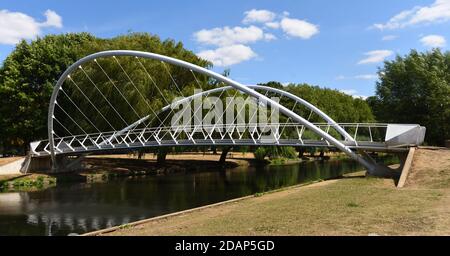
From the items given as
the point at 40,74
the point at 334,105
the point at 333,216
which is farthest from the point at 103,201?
the point at 334,105

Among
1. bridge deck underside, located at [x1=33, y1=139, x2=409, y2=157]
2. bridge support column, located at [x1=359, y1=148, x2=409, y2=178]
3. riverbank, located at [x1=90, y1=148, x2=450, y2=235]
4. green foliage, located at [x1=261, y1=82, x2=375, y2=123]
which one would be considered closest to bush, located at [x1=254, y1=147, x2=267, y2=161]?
green foliage, located at [x1=261, y1=82, x2=375, y2=123]

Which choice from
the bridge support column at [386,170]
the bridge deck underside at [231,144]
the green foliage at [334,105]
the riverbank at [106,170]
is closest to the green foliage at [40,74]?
the bridge deck underside at [231,144]

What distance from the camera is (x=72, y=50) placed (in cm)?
5075

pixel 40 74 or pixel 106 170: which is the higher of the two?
pixel 40 74

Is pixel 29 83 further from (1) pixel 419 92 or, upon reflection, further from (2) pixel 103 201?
(1) pixel 419 92

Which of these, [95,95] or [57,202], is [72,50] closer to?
[95,95]

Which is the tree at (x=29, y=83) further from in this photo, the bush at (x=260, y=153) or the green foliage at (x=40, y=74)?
the bush at (x=260, y=153)

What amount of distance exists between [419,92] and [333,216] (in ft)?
134

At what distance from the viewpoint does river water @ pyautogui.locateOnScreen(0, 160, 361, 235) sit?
68.6ft

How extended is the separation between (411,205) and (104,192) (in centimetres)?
2334

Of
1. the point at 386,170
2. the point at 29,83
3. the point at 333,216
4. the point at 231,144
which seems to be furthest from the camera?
the point at 29,83

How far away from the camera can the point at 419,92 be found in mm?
49656

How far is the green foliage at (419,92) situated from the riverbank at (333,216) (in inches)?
1071
